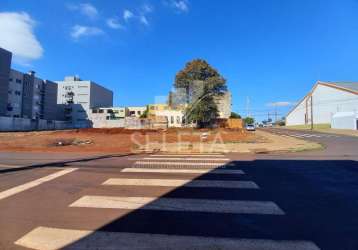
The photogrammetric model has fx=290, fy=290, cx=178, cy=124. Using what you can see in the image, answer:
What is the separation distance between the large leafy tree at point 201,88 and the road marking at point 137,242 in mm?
45244

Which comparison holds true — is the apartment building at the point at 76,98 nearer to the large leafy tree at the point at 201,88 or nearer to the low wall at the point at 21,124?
the low wall at the point at 21,124

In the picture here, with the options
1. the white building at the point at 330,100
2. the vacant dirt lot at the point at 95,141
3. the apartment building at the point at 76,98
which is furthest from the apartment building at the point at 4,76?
the white building at the point at 330,100

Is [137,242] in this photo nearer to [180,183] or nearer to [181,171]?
[180,183]

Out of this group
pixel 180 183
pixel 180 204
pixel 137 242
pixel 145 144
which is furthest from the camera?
pixel 145 144

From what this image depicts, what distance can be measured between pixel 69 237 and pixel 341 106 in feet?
283

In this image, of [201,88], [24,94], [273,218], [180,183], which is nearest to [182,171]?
[180,183]

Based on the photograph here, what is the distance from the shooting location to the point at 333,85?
274 feet

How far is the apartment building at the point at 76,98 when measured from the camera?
111 metres

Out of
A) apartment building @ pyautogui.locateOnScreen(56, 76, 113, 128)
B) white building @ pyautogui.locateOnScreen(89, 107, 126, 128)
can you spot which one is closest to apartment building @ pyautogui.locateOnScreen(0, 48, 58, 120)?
apartment building @ pyautogui.locateOnScreen(56, 76, 113, 128)

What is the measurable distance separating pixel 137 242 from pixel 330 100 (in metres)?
91.0

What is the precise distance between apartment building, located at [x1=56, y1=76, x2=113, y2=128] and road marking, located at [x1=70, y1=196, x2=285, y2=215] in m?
107

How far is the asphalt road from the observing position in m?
4.02

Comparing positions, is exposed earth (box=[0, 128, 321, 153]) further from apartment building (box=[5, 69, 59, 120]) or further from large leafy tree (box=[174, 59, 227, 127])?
apartment building (box=[5, 69, 59, 120])

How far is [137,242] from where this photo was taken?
3.95 metres
